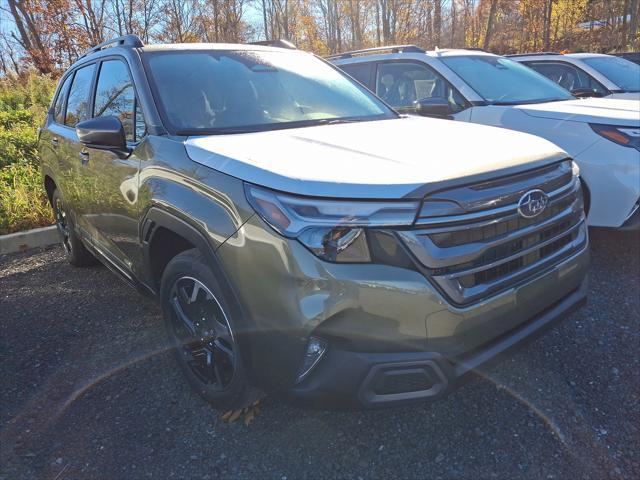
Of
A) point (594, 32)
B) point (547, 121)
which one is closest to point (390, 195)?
point (547, 121)

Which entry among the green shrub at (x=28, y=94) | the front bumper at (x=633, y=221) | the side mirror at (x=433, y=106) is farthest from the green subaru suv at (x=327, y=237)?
the green shrub at (x=28, y=94)

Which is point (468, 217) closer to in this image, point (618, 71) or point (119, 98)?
point (119, 98)

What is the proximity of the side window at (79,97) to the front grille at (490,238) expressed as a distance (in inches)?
112

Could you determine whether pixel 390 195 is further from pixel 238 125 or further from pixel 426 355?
pixel 238 125

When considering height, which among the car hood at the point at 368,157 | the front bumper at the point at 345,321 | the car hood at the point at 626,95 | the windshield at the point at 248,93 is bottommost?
the front bumper at the point at 345,321

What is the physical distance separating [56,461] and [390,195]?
185cm

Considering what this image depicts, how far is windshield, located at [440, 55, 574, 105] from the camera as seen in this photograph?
482cm

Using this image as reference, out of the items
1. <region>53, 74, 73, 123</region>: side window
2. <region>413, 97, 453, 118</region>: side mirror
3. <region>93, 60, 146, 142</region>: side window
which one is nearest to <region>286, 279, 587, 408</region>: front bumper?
<region>93, 60, 146, 142</region>: side window

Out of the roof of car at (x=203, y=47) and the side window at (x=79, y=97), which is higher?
the roof of car at (x=203, y=47)

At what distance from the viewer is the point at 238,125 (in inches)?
105

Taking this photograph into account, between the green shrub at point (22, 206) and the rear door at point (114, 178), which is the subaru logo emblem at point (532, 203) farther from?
the green shrub at point (22, 206)

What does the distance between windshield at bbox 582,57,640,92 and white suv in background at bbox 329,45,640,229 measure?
2357 mm

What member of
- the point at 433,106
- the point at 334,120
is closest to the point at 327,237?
the point at 334,120

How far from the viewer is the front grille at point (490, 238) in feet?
5.70
